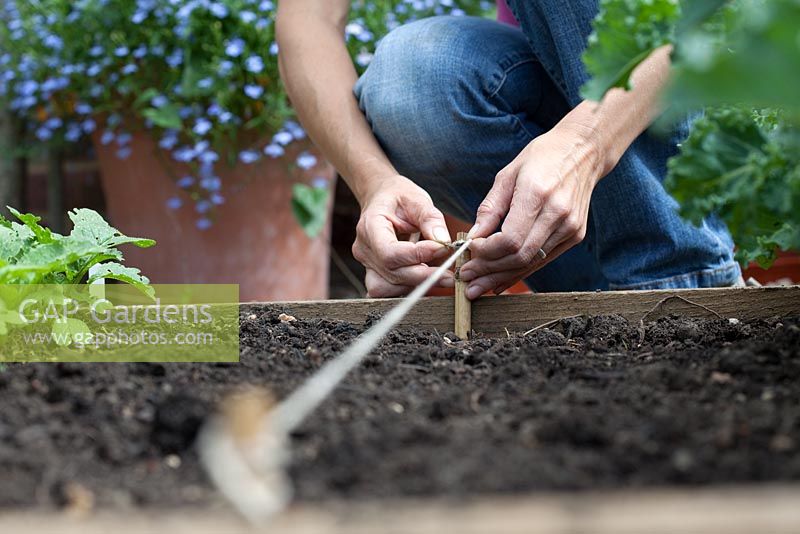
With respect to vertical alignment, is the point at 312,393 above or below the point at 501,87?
below

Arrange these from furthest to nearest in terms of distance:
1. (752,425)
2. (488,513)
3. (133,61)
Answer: (133,61), (752,425), (488,513)

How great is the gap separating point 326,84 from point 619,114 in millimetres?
793

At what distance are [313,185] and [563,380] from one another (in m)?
1.96

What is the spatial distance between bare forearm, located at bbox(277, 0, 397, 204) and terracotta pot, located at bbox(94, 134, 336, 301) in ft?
2.56

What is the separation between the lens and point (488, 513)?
0.57 metres

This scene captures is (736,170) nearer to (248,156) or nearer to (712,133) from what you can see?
(712,133)

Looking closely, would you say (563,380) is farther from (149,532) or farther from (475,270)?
(149,532)

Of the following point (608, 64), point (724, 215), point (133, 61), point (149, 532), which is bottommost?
point (149, 532)

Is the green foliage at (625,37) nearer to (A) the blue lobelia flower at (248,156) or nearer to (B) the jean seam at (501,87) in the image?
(B) the jean seam at (501,87)

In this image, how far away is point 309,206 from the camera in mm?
2902

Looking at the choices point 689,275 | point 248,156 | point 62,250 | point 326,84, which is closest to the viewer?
point 62,250

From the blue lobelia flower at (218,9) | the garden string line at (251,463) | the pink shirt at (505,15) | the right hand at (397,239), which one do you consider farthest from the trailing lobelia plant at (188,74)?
Result: the garden string line at (251,463)

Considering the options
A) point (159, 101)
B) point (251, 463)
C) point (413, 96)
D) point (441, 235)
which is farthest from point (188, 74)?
point (251, 463)

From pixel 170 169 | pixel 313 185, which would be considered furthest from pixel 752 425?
pixel 170 169
